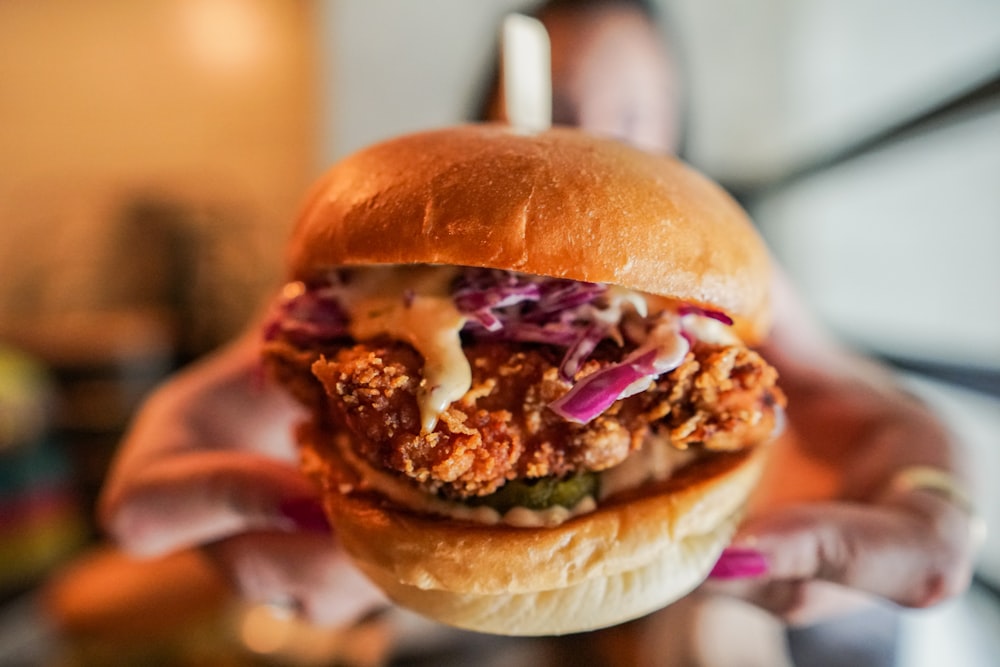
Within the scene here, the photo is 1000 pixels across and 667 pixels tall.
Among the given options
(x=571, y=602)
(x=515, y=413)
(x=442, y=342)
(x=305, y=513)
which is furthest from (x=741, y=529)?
(x=305, y=513)

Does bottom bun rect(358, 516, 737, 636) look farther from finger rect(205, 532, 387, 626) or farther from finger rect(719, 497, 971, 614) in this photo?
finger rect(205, 532, 387, 626)

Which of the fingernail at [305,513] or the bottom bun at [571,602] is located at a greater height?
the bottom bun at [571,602]

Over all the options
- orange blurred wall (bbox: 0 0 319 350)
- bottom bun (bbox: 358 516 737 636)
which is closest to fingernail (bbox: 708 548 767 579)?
bottom bun (bbox: 358 516 737 636)

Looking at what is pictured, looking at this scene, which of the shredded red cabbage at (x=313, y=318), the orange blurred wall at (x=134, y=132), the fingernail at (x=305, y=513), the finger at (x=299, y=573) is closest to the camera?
the shredded red cabbage at (x=313, y=318)

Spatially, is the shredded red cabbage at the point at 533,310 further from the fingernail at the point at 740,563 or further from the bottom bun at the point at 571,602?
the fingernail at the point at 740,563

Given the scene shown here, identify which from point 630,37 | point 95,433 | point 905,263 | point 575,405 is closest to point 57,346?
point 95,433

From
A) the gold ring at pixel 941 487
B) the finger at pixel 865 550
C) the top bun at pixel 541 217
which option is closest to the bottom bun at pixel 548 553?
the finger at pixel 865 550

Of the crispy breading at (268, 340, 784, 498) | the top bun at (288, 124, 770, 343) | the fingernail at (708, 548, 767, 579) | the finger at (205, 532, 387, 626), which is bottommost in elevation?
the finger at (205, 532, 387, 626)

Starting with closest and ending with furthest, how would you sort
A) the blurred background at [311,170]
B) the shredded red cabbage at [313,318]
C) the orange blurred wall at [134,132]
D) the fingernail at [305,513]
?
the shredded red cabbage at [313,318], the fingernail at [305,513], the blurred background at [311,170], the orange blurred wall at [134,132]
